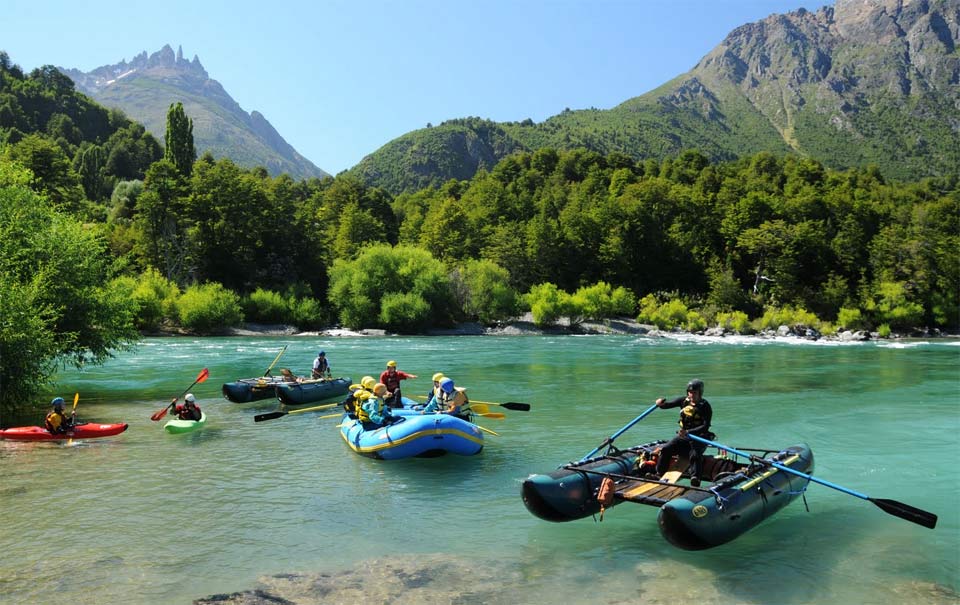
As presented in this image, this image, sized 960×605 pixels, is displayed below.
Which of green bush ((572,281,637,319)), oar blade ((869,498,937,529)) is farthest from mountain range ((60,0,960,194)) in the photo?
oar blade ((869,498,937,529))

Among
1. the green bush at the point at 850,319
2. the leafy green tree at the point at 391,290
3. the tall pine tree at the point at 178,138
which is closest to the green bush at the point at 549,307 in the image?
the leafy green tree at the point at 391,290

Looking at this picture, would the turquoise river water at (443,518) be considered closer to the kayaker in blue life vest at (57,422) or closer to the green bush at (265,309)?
the kayaker in blue life vest at (57,422)

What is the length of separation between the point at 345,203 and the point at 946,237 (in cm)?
7076

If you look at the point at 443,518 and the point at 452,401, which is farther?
the point at 452,401

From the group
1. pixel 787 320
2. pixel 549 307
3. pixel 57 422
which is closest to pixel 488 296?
pixel 549 307

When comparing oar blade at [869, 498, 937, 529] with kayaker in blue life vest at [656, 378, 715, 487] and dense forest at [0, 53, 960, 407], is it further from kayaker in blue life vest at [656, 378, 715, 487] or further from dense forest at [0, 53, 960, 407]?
dense forest at [0, 53, 960, 407]

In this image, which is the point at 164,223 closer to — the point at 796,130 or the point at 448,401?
the point at 448,401

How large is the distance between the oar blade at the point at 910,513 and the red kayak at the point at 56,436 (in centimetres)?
1641

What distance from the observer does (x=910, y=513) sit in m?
9.38

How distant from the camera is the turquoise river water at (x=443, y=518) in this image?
8.63 meters

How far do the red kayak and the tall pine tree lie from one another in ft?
228

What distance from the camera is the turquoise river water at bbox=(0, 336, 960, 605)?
28.3 ft

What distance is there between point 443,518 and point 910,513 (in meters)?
6.97

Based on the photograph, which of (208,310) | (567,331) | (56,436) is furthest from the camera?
(567,331)
